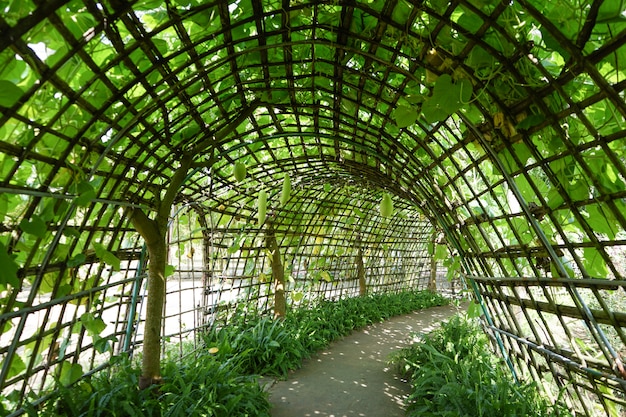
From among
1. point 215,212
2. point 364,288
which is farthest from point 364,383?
point 364,288

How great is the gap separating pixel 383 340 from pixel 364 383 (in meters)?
1.57

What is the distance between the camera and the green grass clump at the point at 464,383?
1935 mm

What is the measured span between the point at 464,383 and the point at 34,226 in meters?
2.46

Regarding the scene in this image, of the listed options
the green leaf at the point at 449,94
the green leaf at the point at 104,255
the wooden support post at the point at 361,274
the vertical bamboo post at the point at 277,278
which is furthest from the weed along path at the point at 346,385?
the green leaf at the point at 449,94

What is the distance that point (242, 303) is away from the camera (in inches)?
153

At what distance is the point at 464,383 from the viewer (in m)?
2.30

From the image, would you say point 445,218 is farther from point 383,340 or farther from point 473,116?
point 383,340

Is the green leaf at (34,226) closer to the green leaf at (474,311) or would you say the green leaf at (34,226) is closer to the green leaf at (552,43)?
the green leaf at (552,43)

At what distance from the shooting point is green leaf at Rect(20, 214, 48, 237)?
2.88ft

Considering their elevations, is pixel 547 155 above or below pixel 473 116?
below

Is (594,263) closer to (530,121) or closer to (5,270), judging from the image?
(530,121)

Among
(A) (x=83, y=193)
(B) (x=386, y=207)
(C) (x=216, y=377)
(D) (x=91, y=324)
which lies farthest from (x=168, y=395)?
(B) (x=386, y=207)

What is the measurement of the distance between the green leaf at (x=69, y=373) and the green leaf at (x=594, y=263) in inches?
73.1

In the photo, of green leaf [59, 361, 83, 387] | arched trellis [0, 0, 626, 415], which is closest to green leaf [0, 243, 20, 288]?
arched trellis [0, 0, 626, 415]
